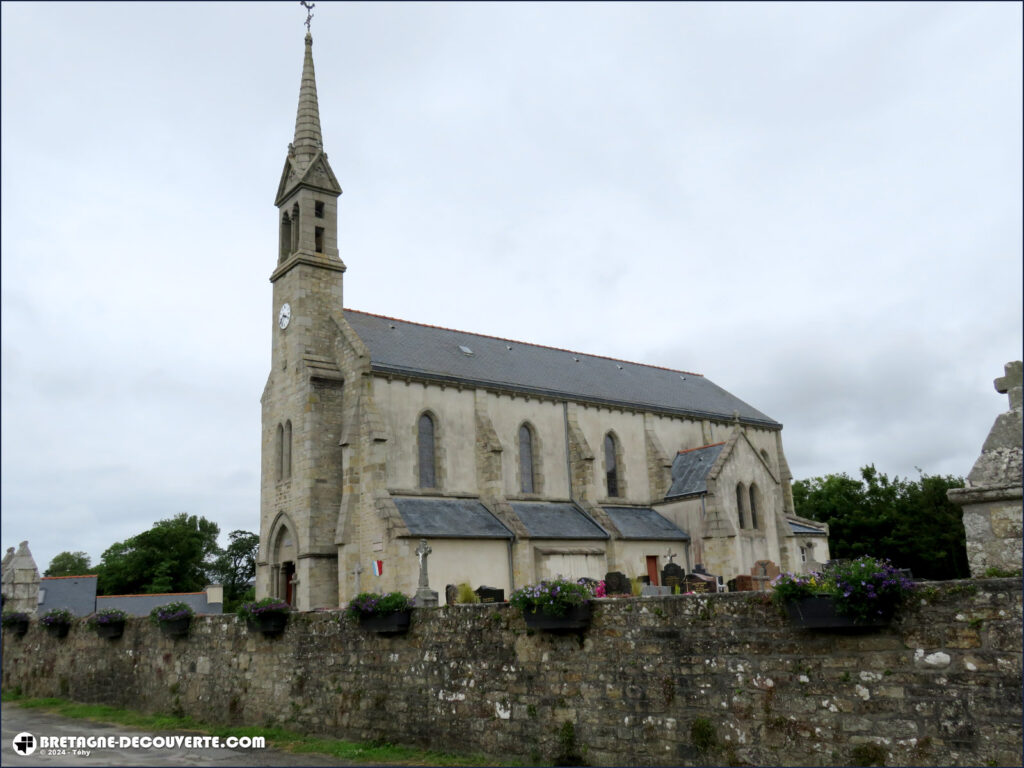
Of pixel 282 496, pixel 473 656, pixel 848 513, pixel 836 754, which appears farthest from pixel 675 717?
pixel 848 513

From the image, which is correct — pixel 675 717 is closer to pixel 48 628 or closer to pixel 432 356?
pixel 48 628

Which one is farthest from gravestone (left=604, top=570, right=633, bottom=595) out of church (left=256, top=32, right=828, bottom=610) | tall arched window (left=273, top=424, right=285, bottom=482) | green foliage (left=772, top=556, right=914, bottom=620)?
tall arched window (left=273, top=424, right=285, bottom=482)

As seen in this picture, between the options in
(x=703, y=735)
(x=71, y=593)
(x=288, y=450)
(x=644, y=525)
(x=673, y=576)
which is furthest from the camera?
(x=71, y=593)

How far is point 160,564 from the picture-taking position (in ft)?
229

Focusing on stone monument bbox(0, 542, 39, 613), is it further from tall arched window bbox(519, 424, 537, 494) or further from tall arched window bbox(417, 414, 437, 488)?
tall arched window bbox(519, 424, 537, 494)

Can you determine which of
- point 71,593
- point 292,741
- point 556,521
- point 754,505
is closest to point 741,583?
point 556,521

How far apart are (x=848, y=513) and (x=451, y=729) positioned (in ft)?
167

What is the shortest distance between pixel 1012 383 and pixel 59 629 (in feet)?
76.2

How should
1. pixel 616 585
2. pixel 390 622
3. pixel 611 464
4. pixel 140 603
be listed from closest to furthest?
pixel 390 622 → pixel 616 585 → pixel 611 464 → pixel 140 603

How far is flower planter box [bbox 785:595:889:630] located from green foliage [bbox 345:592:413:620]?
6.58 m

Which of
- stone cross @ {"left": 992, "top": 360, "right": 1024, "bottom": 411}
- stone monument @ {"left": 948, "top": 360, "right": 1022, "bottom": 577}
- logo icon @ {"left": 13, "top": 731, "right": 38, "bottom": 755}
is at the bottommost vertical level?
logo icon @ {"left": 13, "top": 731, "right": 38, "bottom": 755}

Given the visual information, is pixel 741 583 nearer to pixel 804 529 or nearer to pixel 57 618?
pixel 804 529

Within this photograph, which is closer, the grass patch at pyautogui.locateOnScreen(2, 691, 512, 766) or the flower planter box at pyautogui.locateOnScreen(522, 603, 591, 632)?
the flower planter box at pyautogui.locateOnScreen(522, 603, 591, 632)

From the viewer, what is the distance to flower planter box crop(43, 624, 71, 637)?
21.5 metres
